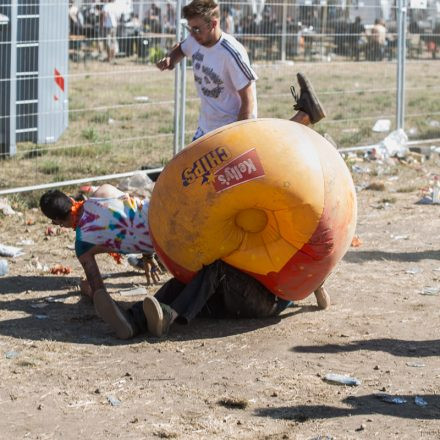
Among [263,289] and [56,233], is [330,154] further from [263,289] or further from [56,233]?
[56,233]

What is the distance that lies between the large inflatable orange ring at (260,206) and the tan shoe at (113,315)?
45 centimetres

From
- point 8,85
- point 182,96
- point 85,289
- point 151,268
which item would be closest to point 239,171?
point 151,268

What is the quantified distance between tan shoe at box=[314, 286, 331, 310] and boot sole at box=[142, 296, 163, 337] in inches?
47.3

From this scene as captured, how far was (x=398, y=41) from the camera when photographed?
42.8ft

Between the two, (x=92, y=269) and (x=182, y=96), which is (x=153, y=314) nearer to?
(x=92, y=269)

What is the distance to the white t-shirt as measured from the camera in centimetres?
747

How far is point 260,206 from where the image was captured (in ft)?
20.8

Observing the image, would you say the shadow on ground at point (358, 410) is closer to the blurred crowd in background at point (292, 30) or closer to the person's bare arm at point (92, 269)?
the person's bare arm at point (92, 269)

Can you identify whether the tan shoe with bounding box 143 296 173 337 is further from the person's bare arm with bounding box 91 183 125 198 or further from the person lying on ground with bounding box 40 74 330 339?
the person's bare arm with bounding box 91 183 125 198

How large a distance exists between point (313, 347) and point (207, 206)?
1.07 meters

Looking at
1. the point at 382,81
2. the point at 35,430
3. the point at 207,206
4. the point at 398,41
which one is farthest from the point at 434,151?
the point at 35,430

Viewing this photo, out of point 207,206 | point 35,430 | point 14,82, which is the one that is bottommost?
point 35,430

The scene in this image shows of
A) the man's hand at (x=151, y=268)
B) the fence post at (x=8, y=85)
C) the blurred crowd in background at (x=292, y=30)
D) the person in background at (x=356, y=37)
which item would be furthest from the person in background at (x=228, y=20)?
the man's hand at (x=151, y=268)

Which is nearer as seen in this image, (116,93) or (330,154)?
(330,154)
